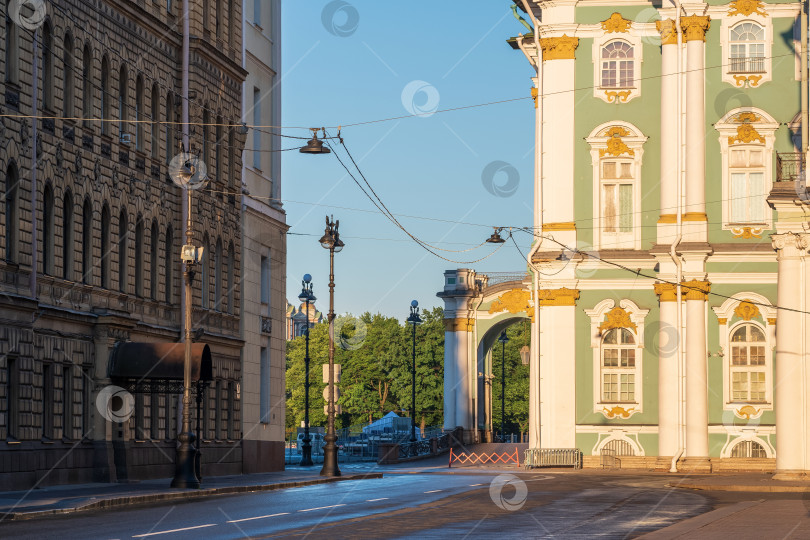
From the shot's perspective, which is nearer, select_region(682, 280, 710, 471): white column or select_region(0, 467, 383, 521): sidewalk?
select_region(0, 467, 383, 521): sidewalk

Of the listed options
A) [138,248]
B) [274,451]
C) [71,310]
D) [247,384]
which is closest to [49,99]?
[71,310]

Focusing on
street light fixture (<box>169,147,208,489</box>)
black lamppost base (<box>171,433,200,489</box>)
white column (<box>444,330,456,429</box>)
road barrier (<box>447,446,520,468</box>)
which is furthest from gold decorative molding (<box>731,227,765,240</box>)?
white column (<box>444,330,456,429</box>)

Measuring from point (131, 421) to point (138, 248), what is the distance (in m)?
5.26

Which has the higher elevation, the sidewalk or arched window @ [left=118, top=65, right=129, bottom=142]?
arched window @ [left=118, top=65, right=129, bottom=142]

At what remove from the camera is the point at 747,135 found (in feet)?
168

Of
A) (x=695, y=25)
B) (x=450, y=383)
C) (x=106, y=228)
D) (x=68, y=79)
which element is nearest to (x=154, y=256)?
(x=106, y=228)

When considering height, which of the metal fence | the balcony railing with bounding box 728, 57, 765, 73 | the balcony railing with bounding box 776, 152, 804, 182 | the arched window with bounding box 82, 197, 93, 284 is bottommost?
the metal fence

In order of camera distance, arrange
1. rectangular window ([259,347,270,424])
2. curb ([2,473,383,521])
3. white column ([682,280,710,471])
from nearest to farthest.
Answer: curb ([2,473,383,521]), white column ([682,280,710,471]), rectangular window ([259,347,270,424])

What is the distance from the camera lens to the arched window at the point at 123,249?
134 feet

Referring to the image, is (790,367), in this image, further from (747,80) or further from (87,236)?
(87,236)

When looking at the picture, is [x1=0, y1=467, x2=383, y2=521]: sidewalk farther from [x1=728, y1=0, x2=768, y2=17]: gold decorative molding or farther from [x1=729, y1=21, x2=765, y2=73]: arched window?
[x1=728, y1=0, x2=768, y2=17]: gold decorative molding

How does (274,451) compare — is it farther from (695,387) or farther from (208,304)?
(695,387)

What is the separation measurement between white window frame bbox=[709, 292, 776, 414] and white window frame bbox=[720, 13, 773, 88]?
296 inches

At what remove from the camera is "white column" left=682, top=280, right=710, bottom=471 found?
50344 millimetres
